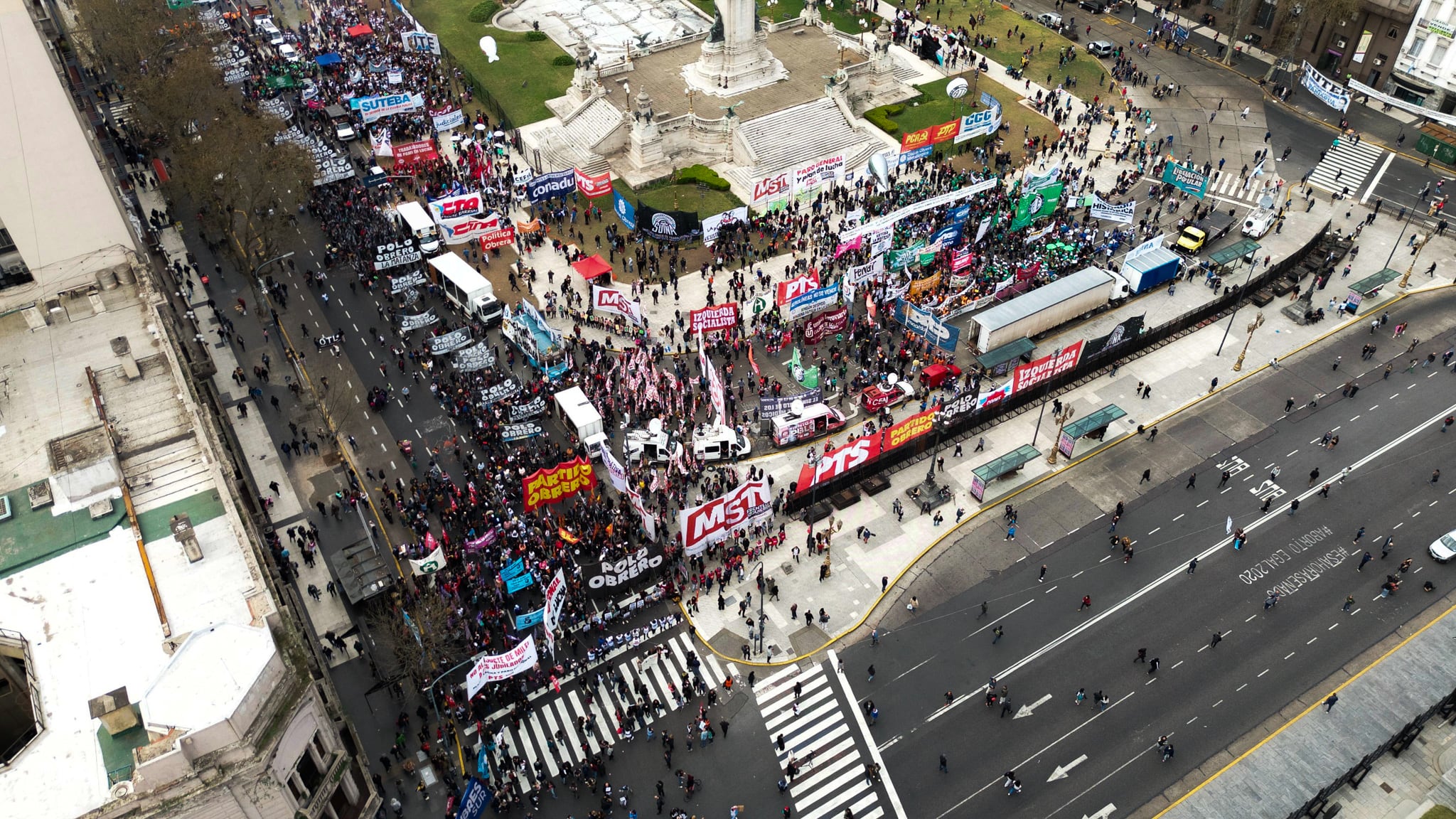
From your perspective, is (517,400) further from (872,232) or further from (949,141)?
(949,141)

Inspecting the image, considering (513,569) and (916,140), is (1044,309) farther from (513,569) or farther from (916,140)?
(513,569)

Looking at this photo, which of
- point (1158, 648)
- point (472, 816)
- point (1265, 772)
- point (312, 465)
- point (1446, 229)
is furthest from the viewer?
point (1446, 229)

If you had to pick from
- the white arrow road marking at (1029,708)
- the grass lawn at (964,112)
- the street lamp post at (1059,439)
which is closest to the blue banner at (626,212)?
the grass lawn at (964,112)

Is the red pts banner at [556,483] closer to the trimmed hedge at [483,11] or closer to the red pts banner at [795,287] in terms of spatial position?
the red pts banner at [795,287]

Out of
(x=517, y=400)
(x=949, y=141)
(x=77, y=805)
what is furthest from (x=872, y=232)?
(x=77, y=805)

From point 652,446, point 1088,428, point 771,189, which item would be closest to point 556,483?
point 652,446

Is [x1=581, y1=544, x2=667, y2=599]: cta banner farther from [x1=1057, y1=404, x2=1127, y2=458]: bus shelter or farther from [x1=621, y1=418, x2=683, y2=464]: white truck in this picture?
[x1=1057, y1=404, x2=1127, y2=458]: bus shelter

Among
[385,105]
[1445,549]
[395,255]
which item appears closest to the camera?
[1445,549]
